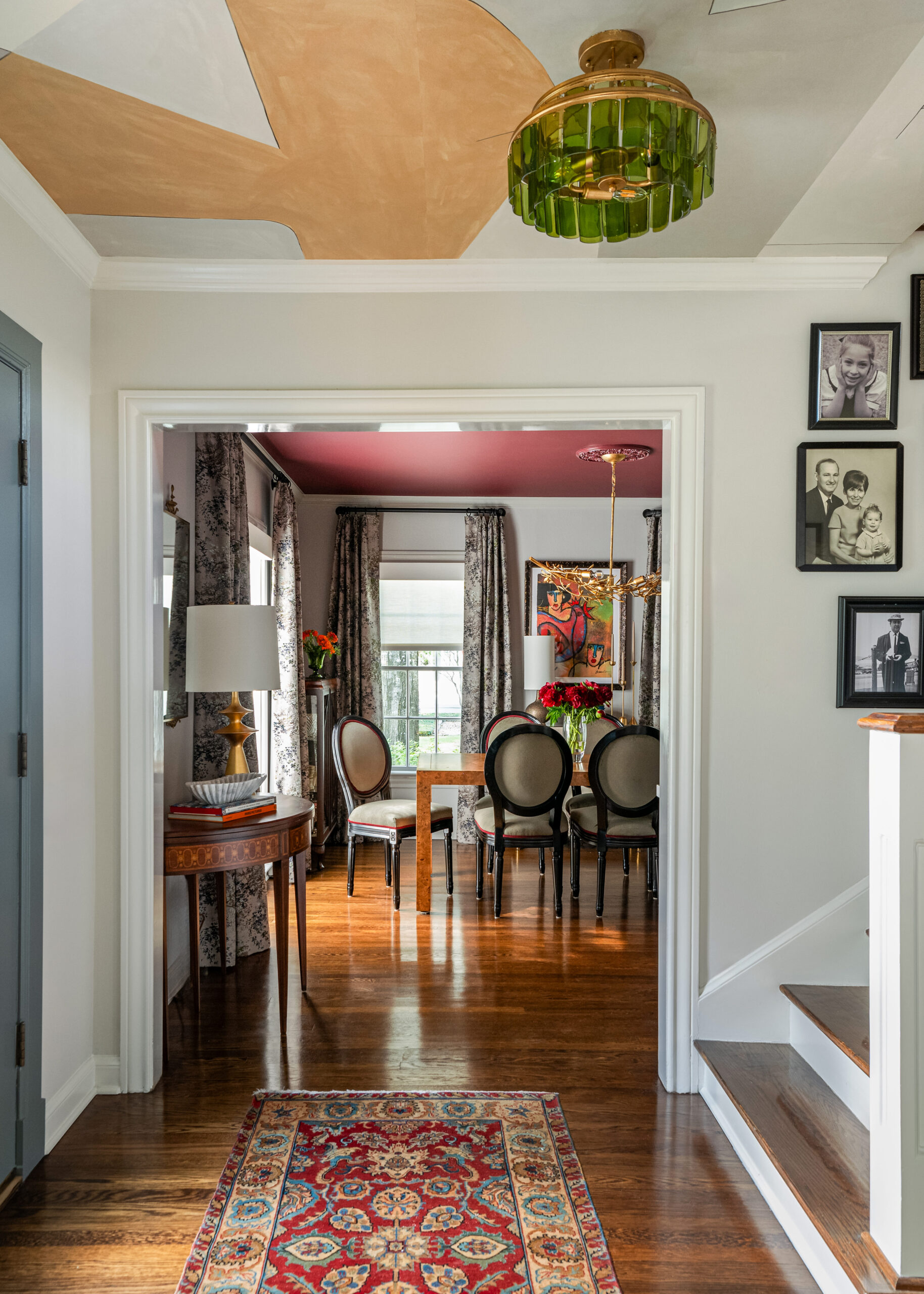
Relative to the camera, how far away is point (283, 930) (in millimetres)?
3332

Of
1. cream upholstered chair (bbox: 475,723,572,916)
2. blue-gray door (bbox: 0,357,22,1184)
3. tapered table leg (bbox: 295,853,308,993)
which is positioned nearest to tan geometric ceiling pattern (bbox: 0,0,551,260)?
blue-gray door (bbox: 0,357,22,1184)

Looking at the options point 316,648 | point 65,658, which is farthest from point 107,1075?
point 316,648

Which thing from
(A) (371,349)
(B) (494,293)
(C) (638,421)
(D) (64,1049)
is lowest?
(D) (64,1049)

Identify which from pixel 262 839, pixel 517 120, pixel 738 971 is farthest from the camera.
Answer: pixel 262 839

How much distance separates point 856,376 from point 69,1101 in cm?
334

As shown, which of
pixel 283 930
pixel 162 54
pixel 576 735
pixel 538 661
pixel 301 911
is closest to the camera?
pixel 162 54

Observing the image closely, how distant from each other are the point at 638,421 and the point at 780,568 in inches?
26.3

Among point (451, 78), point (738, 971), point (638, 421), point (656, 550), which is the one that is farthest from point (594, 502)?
point (451, 78)

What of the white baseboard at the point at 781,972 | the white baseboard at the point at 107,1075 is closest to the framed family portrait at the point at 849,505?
the white baseboard at the point at 781,972

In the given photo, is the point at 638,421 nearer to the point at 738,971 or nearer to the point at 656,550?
the point at 738,971

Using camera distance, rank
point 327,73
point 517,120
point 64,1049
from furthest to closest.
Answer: point 64,1049
point 517,120
point 327,73

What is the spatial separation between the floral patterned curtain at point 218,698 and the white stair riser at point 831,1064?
2.29m

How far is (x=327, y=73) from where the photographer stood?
6.42ft

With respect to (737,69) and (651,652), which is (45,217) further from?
(651,652)
